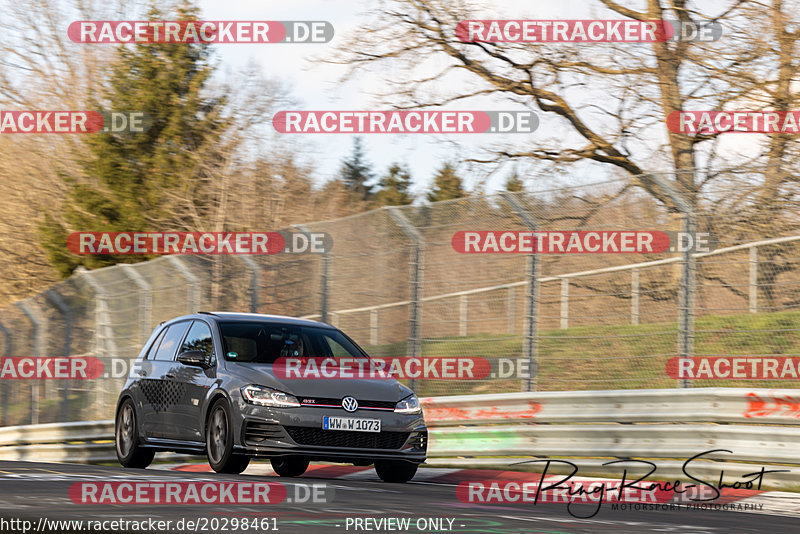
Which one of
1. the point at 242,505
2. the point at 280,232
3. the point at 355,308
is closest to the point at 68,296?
the point at 280,232

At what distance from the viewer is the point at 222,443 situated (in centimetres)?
1088

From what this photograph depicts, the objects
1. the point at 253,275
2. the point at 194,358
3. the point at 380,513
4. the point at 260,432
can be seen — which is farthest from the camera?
A: the point at 253,275

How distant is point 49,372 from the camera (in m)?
24.0

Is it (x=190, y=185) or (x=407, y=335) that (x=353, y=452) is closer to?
(x=407, y=335)

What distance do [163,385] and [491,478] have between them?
3284 millimetres

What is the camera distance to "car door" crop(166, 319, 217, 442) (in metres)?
11.4

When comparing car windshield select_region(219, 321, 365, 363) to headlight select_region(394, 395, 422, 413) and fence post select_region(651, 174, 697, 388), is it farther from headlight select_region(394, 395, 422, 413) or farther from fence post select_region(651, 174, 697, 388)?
fence post select_region(651, 174, 697, 388)

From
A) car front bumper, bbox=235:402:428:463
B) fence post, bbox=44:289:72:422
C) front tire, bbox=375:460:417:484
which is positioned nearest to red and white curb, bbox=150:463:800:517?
front tire, bbox=375:460:417:484

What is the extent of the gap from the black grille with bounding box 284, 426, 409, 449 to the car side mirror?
1.35 m

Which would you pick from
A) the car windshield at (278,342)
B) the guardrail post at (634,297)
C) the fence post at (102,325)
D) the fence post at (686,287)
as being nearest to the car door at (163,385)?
the car windshield at (278,342)

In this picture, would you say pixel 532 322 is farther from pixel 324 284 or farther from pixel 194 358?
pixel 324 284

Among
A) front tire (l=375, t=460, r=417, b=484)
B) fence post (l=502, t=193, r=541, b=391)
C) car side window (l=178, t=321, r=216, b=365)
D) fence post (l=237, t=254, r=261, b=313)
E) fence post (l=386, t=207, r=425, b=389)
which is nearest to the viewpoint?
front tire (l=375, t=460, r=417, b=484)

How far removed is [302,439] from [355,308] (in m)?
4.99

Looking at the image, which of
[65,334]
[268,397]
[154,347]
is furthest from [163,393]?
[65,334]
